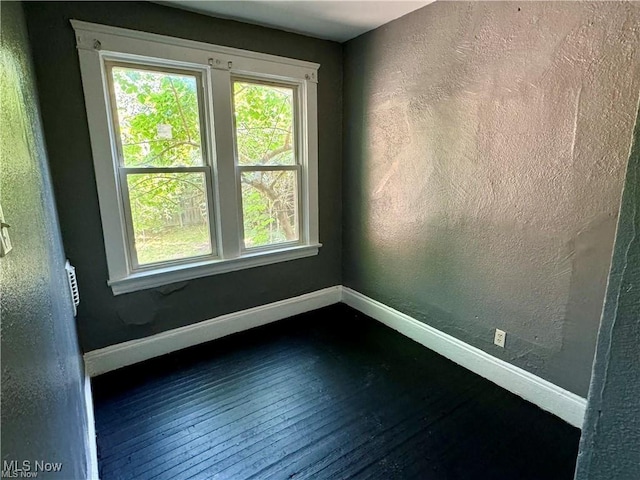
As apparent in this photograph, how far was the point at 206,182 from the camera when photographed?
2.62 m

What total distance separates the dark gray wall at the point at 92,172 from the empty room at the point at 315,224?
0.05 feet

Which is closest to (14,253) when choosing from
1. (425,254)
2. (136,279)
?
(136,279)

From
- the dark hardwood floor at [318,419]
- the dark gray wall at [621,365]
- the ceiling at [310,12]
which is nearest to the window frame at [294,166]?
the ceiling at [310,12]

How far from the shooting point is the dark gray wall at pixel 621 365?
0.50 meters

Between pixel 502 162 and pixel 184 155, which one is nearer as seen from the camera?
pixel 502 162

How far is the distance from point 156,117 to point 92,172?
0.55 meters

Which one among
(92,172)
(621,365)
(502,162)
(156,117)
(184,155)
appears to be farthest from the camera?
(184,155)

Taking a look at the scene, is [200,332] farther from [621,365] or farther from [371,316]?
[621,365]

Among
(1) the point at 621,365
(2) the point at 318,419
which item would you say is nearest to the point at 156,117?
(2) the point at 318,419

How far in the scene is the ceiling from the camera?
7.39 feet

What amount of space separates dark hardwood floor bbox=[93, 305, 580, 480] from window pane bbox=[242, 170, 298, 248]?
0.94 m

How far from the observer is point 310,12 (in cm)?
240

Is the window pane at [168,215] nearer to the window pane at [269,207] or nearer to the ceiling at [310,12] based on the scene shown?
the window pane at [269,207]

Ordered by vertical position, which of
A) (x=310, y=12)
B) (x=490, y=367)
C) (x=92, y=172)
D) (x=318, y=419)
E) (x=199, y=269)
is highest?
(x=310, y=12)
